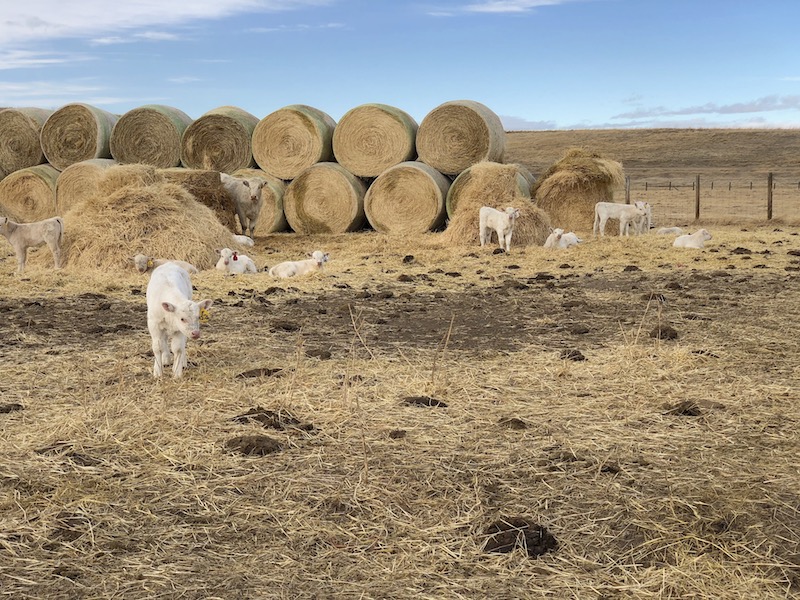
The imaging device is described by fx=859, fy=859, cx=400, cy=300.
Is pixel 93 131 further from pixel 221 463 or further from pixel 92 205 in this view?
pixel 221 463

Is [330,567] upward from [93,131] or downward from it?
downward

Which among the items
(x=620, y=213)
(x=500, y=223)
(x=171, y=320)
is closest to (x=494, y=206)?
(x=500, y=223)

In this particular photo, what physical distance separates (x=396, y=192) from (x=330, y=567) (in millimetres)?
16495

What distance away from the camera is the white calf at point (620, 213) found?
18.7 m

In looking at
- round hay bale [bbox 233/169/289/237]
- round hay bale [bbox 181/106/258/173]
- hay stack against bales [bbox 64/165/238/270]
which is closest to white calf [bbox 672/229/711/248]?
hay stack against bales [bbox 64/165/238/270]

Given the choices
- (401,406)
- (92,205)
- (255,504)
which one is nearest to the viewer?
(255,504)

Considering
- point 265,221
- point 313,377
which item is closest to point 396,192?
point 265,221

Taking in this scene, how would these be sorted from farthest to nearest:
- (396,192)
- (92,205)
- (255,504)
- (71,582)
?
(396,192) < (92,205) < (255,504) < (71,582)

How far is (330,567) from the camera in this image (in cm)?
374

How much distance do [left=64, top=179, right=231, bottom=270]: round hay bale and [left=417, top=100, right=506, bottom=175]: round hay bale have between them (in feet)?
22.2

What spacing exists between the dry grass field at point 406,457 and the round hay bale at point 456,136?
1039 cm

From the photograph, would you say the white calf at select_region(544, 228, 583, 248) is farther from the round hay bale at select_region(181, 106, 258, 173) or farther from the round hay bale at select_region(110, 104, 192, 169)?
the round hay bale at select_region(110, 104, 192, 169)

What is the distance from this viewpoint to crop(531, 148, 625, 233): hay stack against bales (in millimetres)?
20844

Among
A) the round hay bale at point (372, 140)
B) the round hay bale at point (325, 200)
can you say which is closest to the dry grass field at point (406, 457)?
the round hay bale at point (325, 200)
